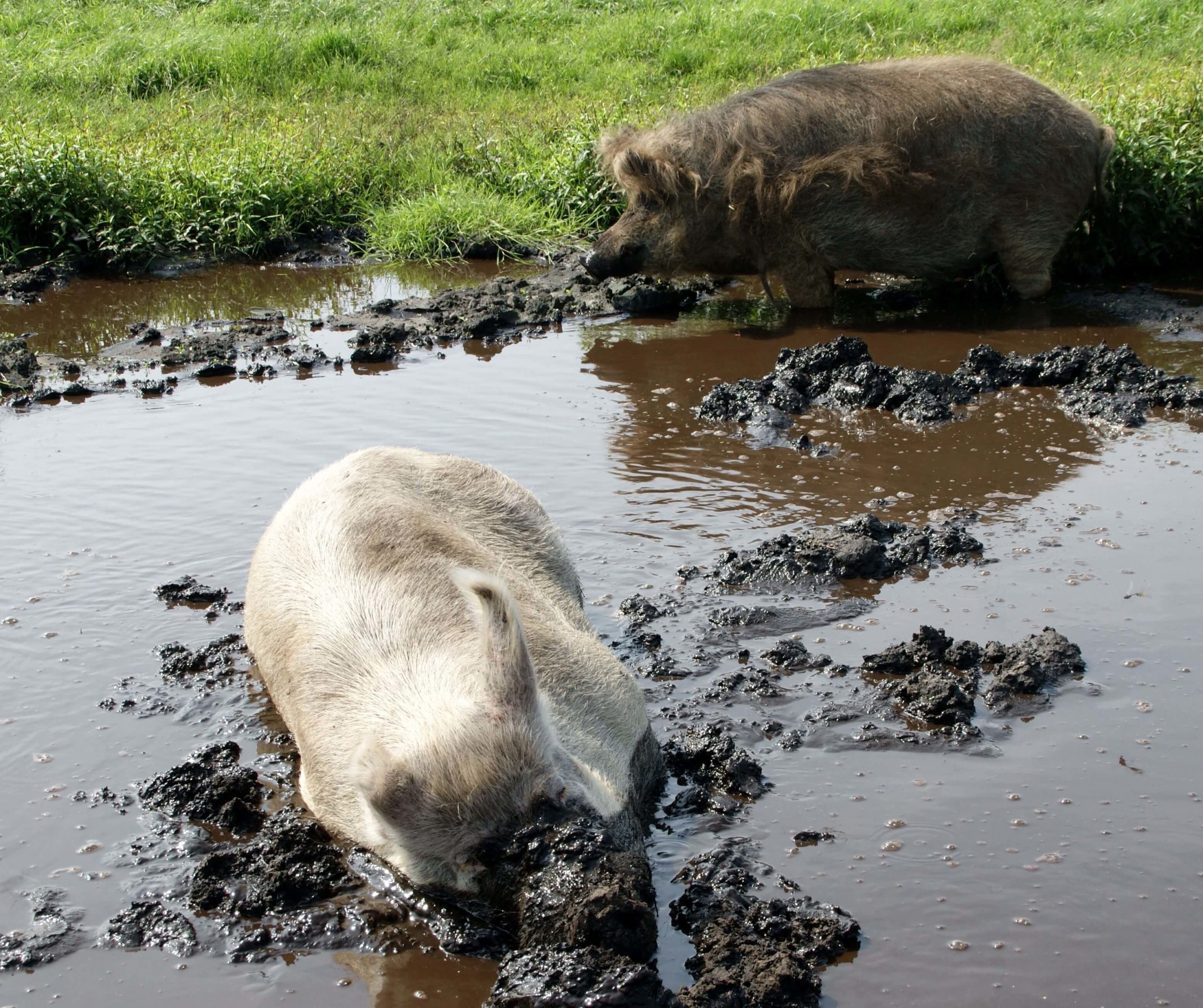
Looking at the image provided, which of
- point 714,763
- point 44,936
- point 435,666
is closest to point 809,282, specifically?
point 714,763

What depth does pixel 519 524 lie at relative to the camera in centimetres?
517

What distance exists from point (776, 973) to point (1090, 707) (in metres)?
1.77

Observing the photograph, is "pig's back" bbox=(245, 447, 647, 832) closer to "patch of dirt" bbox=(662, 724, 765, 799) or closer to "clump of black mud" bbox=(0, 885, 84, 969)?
"patch of dirt" bbox=(662, 724, 765, 799)

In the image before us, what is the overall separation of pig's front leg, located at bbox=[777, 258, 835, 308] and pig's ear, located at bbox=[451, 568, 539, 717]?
6.47 metres

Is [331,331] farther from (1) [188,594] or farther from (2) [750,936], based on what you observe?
(2) [750,936]

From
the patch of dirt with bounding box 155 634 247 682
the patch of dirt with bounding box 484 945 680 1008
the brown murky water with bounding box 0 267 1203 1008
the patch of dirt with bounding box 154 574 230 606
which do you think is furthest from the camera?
the patch of dirt with bounding box 154 574 230 606

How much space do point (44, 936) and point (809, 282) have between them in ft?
23.2

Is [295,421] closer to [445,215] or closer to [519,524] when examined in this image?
[519,524]

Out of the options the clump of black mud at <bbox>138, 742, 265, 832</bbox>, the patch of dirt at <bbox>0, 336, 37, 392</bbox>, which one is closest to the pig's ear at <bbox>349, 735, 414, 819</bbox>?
the clump of black mud at <bbox>138, 742, 265, 832</bbox>

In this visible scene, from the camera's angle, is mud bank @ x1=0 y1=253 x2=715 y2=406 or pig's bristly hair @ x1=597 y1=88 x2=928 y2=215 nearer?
mud bank @ x1=0 y1=253 x2=715 y2=406

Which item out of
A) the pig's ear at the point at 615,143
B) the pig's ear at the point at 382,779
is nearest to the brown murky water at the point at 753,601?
the pig's ear at the point at 382,779

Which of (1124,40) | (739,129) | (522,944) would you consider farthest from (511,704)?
(1124,40)

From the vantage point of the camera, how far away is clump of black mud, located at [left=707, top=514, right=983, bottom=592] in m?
5.55

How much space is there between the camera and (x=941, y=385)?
764 cm
